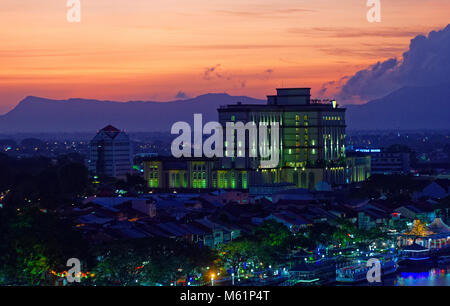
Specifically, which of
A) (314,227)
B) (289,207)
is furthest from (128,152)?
(314,227)

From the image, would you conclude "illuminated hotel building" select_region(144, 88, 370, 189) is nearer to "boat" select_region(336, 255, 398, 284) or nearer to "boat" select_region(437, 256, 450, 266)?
"boat" select_region(437, 256, 450, 266)

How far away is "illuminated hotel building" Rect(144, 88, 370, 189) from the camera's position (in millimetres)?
92562

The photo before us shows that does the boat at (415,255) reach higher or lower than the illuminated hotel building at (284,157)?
lower

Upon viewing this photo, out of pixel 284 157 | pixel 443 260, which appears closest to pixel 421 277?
pixel 443 260

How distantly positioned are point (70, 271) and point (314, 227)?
2387 centimetres

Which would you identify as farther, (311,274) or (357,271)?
(357,271)

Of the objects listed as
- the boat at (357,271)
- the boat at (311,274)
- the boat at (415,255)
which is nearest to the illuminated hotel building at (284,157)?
the boat at (415,255)

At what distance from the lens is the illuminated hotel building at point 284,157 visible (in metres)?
92.6

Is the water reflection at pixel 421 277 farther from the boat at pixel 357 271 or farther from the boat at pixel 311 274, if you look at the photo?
the boat at pixel 311 274

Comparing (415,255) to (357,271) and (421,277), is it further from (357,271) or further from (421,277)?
(357,271)

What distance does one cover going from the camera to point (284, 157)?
321ft

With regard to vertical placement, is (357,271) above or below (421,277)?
above
